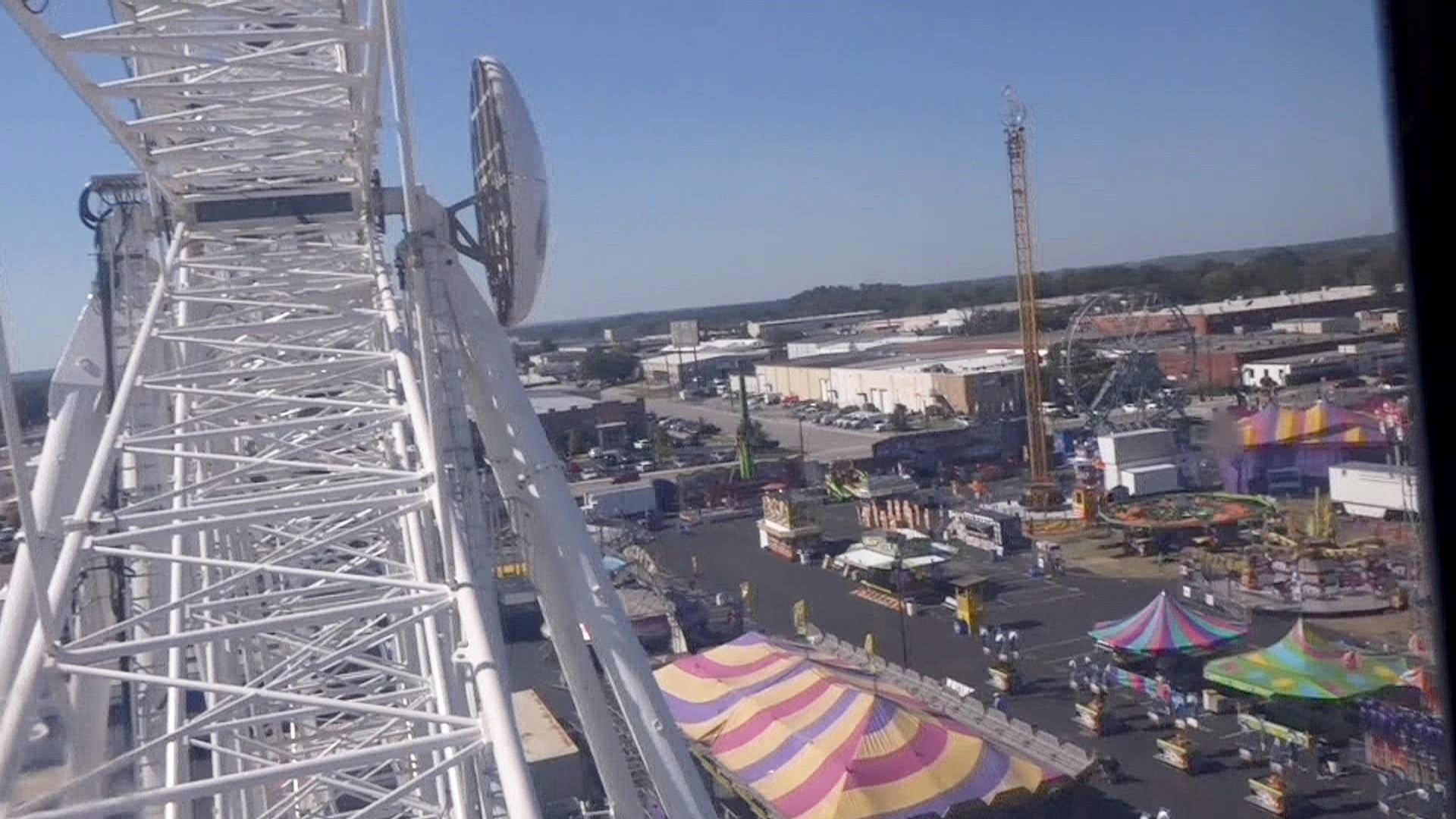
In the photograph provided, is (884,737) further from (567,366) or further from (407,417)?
(567,366)

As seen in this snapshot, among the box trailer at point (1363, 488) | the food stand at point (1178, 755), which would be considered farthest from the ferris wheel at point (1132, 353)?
the food stand at point (1178, 755)

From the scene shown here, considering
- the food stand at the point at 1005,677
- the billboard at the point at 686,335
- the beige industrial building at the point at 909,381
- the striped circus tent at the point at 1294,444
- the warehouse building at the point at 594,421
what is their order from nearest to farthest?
the food stand at the point at 1005,677 → the striped circus tent at the point at 1294,444 → the warehouse building at the point at 594,421 → the beige industrial building at the point at 909,381 → the billboard at the point at 686,335

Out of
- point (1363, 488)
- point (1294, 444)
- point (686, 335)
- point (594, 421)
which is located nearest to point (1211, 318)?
point (1294, 444)

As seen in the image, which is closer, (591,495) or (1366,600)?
(1366,600)

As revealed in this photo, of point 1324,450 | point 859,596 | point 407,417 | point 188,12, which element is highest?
point 188,12

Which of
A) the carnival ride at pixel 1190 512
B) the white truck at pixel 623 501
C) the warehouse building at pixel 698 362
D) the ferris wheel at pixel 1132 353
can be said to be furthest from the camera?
the warehouse building at pixel 698 362

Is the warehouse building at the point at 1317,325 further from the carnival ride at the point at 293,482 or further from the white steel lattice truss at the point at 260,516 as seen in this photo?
the white steel lattice truss at the point at 260,516

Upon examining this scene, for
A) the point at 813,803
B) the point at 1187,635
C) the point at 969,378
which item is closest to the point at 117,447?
the point at 813,803

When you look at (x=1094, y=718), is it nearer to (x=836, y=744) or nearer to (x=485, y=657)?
(x=836, y=744)
